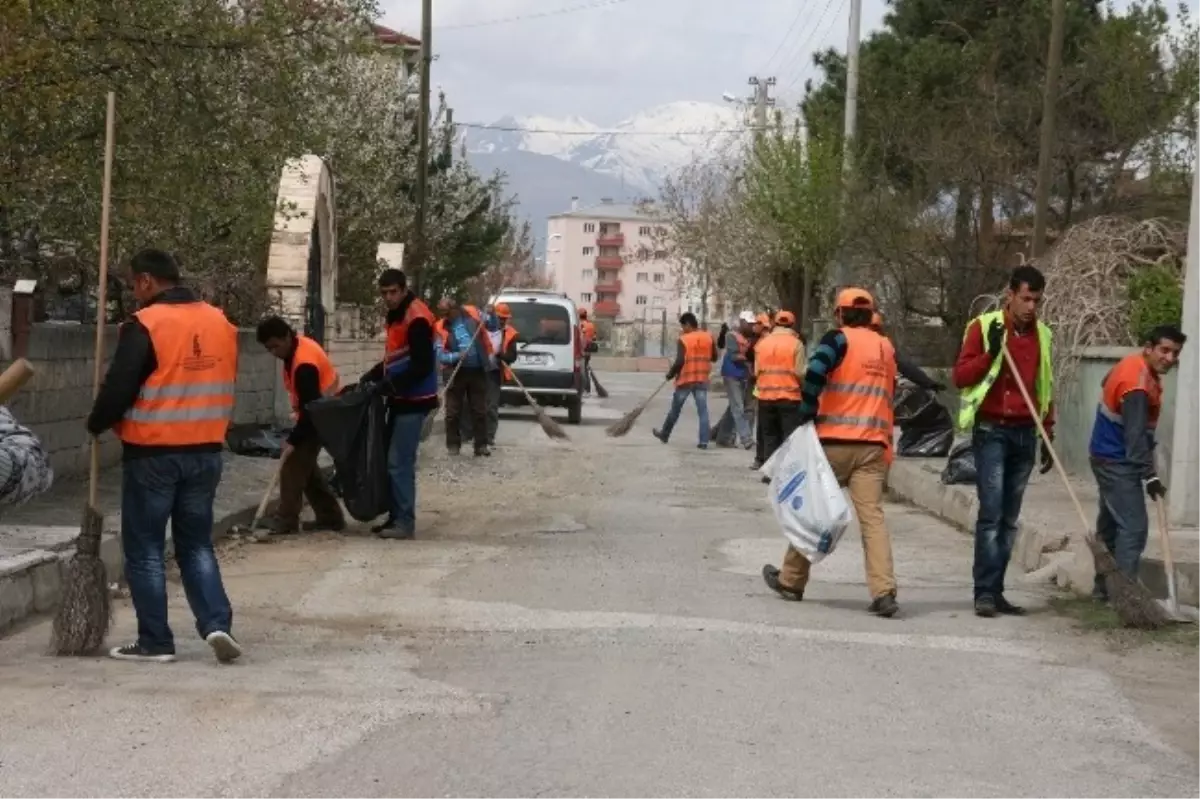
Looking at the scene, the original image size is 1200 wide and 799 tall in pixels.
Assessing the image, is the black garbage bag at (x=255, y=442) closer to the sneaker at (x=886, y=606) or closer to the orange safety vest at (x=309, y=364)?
the orange safety vest at (x=309, y=364)

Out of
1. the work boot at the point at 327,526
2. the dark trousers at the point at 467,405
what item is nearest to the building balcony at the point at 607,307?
the dark trousers at the point at 467,405

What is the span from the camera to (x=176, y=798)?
566 cm

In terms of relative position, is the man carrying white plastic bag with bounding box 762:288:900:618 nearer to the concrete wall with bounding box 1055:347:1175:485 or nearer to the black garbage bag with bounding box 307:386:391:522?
the black garbage bag with bounding box 307:386:391:522

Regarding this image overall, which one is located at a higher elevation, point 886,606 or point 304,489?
point 304,489

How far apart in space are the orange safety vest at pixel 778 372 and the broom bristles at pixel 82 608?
11934 millimetres

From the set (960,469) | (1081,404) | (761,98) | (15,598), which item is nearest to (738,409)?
(1081,404)

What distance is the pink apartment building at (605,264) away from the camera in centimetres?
18312

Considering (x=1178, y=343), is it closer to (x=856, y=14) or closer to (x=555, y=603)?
(x=555, y=603)

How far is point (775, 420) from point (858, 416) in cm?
952

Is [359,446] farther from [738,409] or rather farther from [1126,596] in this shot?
[738,409]

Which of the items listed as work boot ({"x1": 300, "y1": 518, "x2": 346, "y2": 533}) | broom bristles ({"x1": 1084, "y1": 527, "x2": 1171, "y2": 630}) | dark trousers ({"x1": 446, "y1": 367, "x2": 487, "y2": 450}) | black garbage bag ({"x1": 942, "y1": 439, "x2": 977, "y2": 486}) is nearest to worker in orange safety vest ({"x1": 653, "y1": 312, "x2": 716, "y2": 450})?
dark trousers ({"x1": 446, "y1": 367, "x2": 487, "y2": 450})

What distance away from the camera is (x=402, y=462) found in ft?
42.0

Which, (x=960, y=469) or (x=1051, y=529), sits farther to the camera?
(x=960, y=469)

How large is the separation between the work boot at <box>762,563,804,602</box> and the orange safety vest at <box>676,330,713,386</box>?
537 inches
